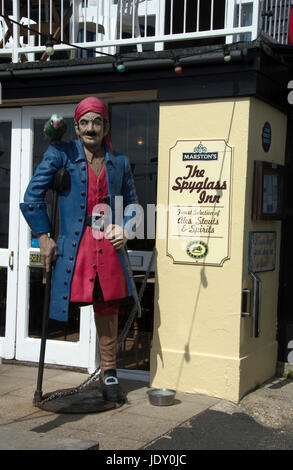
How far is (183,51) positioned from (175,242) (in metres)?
1.65

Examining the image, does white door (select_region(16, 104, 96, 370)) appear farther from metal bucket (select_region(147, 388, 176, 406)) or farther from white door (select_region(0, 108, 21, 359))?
metal bucket (select_region(147, 388, 176, 406))

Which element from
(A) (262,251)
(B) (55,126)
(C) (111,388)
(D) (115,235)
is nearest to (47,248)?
(D) (115,235)

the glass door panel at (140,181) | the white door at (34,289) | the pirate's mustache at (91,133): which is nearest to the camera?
the pirate's mustache at (91,133)

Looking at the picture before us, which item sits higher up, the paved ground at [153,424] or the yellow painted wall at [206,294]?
the yellow painted wall at [206,294]

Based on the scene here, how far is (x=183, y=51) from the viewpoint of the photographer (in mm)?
5617

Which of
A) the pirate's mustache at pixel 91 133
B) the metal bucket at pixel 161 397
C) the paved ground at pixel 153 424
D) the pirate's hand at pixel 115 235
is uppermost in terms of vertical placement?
the pirate's mustache at pixel 91 133

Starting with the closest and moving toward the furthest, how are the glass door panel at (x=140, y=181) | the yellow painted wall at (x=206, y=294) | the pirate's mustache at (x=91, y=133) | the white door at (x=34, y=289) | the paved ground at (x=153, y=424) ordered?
1. the paved ground at (x=153, y=424)
2. the pirate's mustache at (x=91, y=133)
3. the yellow painted wall at (x=206, y=294)
4. the glass door panel at (x=140, y=181)
5. the white door at (x=34, y=289)

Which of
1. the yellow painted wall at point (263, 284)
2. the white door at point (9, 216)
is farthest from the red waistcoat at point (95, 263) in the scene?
the white door at point (9, 216)

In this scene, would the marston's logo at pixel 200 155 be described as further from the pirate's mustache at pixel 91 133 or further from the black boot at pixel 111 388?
the black boot at pixel 111 388

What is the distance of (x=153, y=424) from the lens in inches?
190

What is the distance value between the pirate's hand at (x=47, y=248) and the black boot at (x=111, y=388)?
103 cm

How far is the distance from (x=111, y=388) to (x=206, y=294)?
1.13 metres

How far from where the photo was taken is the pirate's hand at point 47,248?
17.0ft

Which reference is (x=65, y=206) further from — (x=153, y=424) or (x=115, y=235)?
(x=153, y=424)
